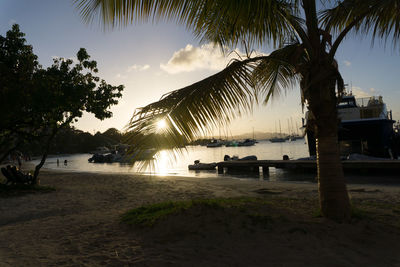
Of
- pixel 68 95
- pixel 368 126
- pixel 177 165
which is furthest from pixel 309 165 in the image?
pixel 177 165

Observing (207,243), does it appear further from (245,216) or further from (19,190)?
(19,190)

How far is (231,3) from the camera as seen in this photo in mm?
3660

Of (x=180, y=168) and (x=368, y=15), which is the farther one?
(x=180, y=168)

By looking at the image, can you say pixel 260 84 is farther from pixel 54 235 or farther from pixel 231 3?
pixel 54 235

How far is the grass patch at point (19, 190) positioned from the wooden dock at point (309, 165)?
1828 cm

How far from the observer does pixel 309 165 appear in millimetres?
22328

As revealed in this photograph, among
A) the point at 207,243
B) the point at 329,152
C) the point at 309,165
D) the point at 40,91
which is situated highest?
the point at 40,91

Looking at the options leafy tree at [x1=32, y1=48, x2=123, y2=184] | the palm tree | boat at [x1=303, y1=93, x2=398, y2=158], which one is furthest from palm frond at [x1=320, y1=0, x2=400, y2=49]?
boat at [x1=303, y1=93, x2=398, y2=158]

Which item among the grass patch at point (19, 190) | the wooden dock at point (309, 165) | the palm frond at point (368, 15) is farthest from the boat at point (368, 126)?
the grass patch at point (19, 190)

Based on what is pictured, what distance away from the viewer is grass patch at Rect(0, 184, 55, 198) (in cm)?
1069

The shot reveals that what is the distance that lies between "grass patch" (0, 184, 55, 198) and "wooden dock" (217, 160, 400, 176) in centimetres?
1828

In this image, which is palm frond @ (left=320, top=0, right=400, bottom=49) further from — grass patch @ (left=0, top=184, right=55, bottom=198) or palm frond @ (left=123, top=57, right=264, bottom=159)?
grass patch @ (left=0, top=184, right=55, bottom=198)

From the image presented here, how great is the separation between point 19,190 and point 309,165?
2008 centimetres

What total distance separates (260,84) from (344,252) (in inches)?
179
